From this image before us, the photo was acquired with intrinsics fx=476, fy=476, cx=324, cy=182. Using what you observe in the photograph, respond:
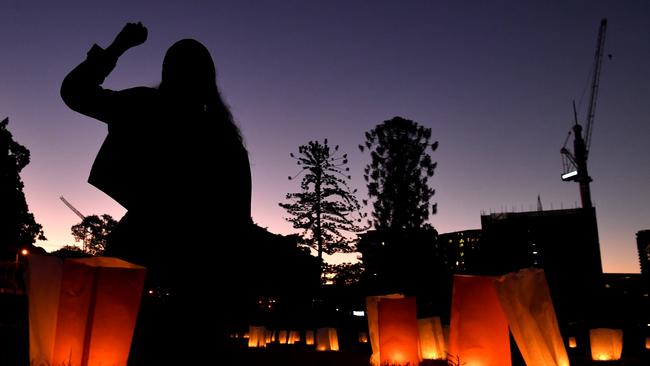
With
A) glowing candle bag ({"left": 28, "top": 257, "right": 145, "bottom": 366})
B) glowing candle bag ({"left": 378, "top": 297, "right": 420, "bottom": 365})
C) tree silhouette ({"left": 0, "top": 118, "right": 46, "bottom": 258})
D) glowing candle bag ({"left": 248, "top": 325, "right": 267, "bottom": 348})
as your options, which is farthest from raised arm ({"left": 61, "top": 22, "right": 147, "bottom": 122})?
tree silhouette ({"left": 0, "top": 118, "right": 46, "bottom": 258})

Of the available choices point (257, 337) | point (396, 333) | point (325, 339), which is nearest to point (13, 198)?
point (257, 337)

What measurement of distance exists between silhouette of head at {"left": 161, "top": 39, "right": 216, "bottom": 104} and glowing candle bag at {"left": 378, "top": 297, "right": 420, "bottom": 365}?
3643 millimetres

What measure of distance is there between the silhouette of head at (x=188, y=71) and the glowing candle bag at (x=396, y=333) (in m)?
3.64

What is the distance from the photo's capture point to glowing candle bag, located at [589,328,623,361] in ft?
37.2

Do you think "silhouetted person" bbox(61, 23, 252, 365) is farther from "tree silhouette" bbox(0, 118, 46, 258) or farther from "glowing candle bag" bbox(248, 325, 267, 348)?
"tree silhouette" bbox(0, 118, 46, 258)

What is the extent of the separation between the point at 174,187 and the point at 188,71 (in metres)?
0.57

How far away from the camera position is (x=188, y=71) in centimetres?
207

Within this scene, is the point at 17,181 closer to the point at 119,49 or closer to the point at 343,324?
the point at 343,324

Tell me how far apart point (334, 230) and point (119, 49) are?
34.3 meters

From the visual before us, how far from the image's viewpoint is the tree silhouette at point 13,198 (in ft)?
71.2

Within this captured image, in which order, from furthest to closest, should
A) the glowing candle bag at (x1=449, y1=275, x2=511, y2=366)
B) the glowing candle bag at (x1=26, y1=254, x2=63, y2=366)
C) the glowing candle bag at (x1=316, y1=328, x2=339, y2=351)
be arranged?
1. the glowing candle bag at (x1=316, y1=328, x2=339, y2=351)
2. the glowing candle bag at (x1=449, y1=275, x2=511, y2=366)
3. the glowing candle bag at (x1=26, y1=254, x2=63, y2=366)

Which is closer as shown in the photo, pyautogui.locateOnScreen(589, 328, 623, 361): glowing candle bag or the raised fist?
the raised fist

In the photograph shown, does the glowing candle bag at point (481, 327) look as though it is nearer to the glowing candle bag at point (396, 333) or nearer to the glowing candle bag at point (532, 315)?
the glowing candle bag at point (532, 315)

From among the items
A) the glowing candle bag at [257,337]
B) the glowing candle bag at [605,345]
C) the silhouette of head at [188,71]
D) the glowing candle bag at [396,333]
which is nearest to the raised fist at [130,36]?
the silhouette of head at [188,71]
